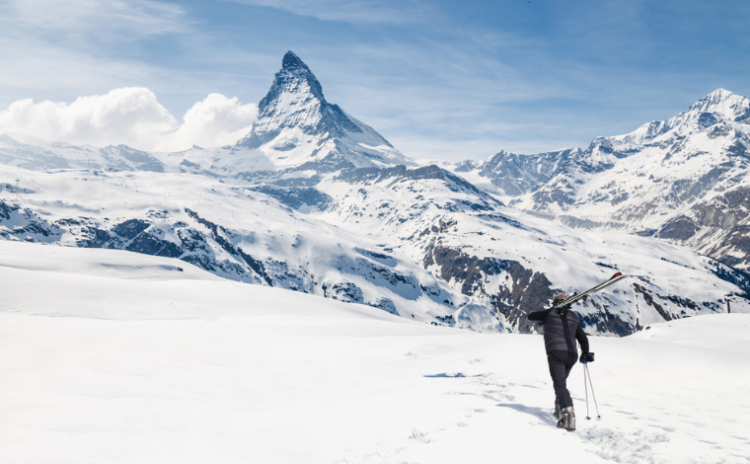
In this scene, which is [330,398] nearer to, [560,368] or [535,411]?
[535,411]

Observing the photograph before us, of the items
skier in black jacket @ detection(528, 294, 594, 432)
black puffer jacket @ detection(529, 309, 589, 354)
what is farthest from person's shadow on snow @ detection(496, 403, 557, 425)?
black puffer jacket @ detection(529, 309, 589, 354)

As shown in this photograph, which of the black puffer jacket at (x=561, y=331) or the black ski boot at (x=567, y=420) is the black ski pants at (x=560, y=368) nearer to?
the black puffer jacket at (x=561, y=331)

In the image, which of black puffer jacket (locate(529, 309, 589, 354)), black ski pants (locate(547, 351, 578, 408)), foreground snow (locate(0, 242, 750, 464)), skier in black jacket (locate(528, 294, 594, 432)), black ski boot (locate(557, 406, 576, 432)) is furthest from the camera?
black puffer jacket (locate(529, 309, 589, 354))

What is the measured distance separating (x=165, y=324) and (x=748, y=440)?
26.6 m

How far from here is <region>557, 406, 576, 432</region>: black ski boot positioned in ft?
31.6

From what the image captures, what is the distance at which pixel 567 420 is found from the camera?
31.7ft

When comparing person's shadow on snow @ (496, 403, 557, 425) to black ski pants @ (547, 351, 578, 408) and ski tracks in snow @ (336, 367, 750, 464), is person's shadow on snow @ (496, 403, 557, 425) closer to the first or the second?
ski tracks in snow @ (336, 367, 750, 464)

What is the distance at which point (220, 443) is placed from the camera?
884cm

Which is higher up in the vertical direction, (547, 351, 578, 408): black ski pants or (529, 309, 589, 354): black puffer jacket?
(529, 309, 589, 354): black puffer jacket

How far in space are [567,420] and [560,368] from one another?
57.8 inches

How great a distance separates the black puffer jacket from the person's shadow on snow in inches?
61.4

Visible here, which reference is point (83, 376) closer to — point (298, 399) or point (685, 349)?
point (298, 399)

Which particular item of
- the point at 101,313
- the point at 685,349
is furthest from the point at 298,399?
the point at 101,313

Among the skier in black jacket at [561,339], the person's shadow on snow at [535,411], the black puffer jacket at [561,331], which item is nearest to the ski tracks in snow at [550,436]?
the person's shadow on snow at [535,411]
